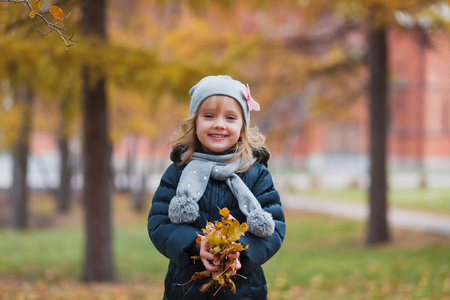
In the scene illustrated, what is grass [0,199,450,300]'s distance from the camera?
652 cm

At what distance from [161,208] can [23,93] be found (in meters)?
12.3

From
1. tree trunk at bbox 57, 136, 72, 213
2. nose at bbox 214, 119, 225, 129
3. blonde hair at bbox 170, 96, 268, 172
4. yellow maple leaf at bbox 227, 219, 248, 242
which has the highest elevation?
tree trunk at bbox 57, 136, 72, 213

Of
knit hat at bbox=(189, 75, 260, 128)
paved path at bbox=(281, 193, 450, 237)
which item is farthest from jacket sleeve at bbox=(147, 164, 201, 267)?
paved path at bbox=(281, 193, 450, 237)

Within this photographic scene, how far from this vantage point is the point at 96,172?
294 inches

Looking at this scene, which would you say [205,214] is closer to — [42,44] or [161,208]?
[161,208]

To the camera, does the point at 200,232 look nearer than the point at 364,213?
Yes

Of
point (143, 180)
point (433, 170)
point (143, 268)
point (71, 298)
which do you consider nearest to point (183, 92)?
point (71, 298)

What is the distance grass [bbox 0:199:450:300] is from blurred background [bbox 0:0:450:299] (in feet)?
0.13

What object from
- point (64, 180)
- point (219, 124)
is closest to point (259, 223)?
point (219, 124)

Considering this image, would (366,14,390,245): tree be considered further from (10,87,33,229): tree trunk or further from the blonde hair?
(10,87,33,229): tree trunk

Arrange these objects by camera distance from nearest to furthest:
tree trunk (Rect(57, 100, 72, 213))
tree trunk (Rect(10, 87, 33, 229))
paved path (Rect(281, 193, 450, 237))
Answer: paved path (Rect(281, 193, 450, 237)) < tree trunk (Rect(10, 87, 33, 229)) < tree trunk (Rect(57, 100, 72, 213))

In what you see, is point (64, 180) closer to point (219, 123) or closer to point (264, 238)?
point (219, 123)

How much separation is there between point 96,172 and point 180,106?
676 cm

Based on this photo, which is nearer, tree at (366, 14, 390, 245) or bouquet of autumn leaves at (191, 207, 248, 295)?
bouquet of autumn leaves at (191, 207, 248, 295)
